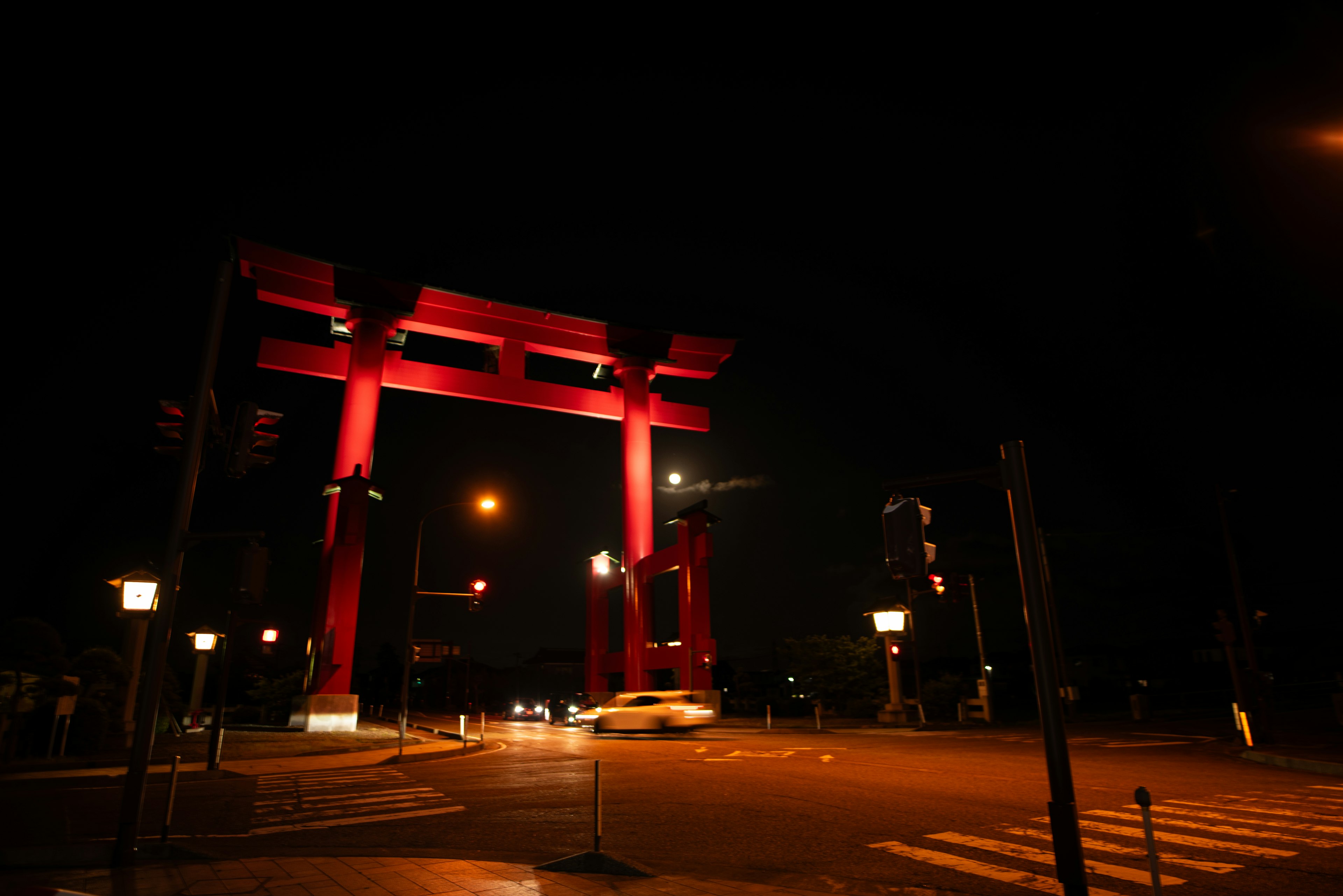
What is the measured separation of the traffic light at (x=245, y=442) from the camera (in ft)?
27.0

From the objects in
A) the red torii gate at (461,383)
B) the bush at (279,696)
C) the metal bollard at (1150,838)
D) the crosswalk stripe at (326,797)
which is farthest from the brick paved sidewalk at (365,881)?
the bush at (279,696)

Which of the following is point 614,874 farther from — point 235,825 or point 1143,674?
point 1143,674

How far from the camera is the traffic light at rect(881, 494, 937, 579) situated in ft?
17.1

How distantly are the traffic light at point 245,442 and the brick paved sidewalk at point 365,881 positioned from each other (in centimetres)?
388

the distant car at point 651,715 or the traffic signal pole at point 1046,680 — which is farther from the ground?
the traffic signal pole at point 1046,680

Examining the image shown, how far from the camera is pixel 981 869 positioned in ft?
21.1

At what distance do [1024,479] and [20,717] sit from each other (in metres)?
22.8

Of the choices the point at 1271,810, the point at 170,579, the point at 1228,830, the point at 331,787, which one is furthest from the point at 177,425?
the point at 1271,810

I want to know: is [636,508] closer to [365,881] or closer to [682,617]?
[682,617]

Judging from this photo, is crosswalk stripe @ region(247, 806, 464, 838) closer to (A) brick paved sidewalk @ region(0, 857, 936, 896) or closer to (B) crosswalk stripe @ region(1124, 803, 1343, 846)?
(A) brick paved sidewalk @ region(0, 857, 936, 896)

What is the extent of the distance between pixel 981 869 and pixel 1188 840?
8.40ft

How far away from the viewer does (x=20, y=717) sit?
1767 centimetres

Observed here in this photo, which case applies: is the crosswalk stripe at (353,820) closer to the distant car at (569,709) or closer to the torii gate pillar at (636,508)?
the distant car at (569,709)

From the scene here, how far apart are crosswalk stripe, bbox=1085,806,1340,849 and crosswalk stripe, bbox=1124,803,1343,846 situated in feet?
0.24
